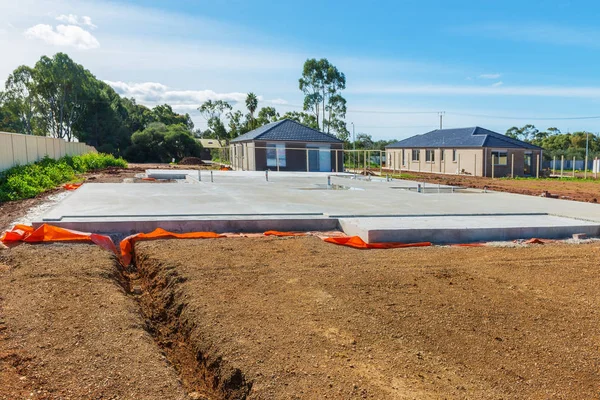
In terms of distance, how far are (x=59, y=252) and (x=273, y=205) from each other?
183 inches

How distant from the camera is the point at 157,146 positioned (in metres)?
52.3

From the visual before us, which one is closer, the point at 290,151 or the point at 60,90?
the point at 290,151

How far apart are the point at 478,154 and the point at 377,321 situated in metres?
31.8

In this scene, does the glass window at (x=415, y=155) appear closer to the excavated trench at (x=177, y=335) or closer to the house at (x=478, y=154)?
the house at (x=478, y=154)

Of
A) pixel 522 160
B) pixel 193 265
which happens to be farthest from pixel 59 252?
pixel 522 160

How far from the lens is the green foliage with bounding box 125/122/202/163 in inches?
2051

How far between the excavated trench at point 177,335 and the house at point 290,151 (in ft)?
81.2

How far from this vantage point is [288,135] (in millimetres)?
32000

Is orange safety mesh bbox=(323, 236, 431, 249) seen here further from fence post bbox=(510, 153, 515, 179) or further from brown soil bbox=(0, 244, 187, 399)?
fence post bbox=(510, 153, 515, 179)

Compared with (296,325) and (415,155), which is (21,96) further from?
(296,325)

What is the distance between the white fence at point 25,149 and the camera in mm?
15906

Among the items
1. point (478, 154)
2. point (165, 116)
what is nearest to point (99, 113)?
point (165, 116)

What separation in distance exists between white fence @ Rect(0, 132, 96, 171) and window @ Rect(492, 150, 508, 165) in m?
28.4

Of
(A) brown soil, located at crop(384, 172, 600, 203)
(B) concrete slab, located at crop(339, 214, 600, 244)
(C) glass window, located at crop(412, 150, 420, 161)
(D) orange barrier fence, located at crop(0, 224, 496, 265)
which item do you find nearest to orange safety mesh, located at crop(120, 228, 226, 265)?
(D) orange barrier fence, located at crop(0, 224, 496, 265)
